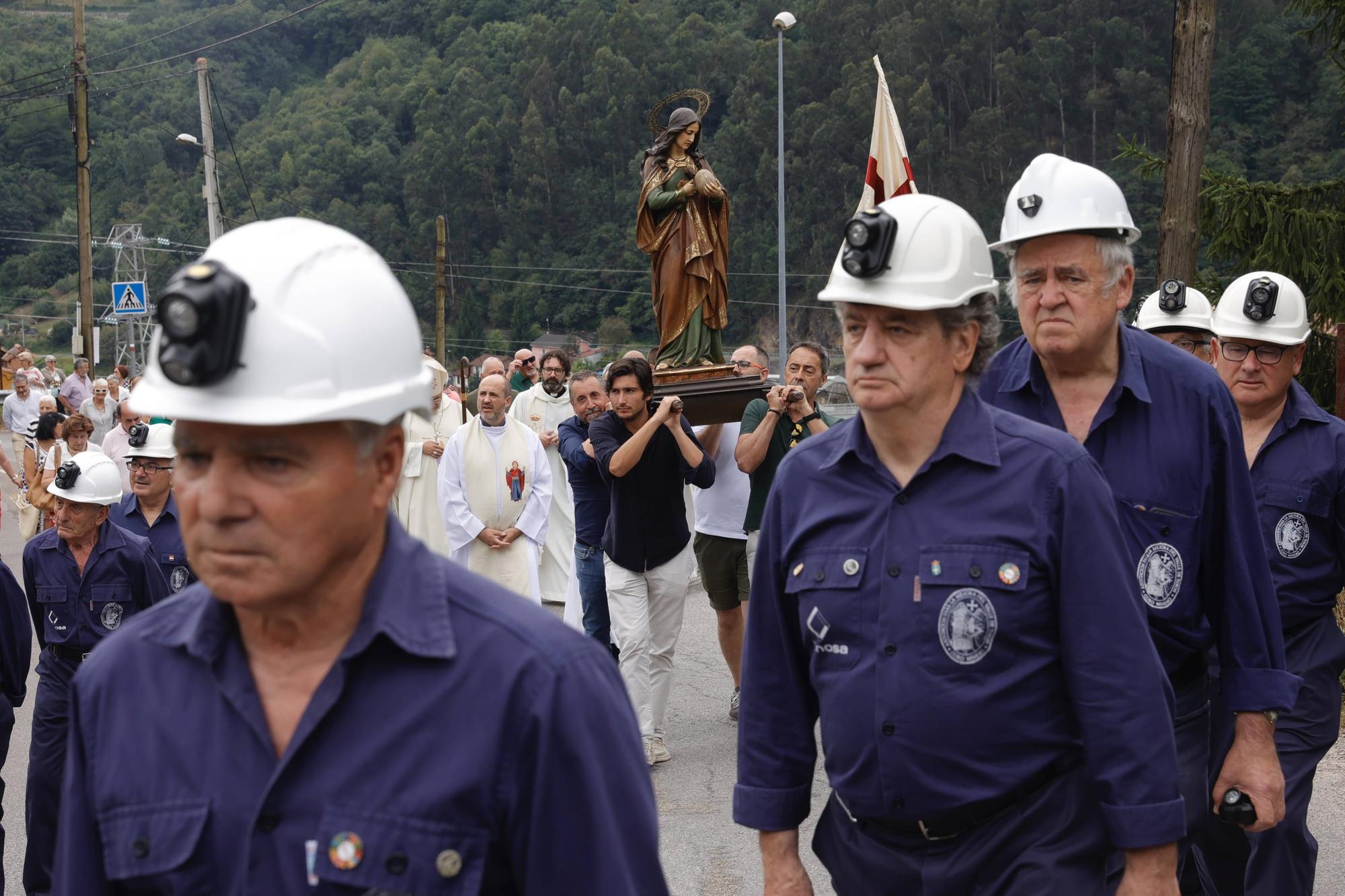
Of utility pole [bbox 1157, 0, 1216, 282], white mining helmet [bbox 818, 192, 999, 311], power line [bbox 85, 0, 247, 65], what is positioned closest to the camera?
white mining helmet [bbox 818, 192, 999, 311]

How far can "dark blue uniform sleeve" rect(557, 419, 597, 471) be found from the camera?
359 inches

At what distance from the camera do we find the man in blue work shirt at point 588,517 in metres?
9.23

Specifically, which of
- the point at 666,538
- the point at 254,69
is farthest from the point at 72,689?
the point at 254,69

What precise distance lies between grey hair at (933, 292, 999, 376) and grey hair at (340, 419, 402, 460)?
5.35ft

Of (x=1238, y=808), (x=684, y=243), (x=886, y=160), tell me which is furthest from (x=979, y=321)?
(x=684, y=243)

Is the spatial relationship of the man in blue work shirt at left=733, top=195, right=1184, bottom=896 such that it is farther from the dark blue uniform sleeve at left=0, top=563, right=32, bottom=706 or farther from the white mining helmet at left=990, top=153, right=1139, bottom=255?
the dark blue uniform sleeve at left=0, top=563, right=32, bottom=706

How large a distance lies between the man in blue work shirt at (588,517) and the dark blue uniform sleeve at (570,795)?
699cm

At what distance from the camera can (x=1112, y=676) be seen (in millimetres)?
3119

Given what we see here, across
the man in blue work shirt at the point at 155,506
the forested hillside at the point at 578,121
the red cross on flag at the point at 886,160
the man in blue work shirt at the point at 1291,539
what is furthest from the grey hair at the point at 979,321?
the forested hillside at the point at 578,121

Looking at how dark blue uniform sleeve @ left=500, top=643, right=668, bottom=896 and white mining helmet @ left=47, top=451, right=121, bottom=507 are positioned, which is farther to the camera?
white mining helmet @ left=47, top=451, right=121, bottom=507

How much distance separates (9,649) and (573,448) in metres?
3.70

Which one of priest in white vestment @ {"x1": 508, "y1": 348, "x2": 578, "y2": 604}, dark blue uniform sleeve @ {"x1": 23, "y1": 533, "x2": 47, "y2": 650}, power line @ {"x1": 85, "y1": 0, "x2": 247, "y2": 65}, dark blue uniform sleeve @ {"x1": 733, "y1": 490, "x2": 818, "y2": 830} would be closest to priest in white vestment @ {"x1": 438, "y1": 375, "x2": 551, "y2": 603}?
priest in white vestment @ {"x1": 508, "y1": 348, "x2": 578, "y2": 604}

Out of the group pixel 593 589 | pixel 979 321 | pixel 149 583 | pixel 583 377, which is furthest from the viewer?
pixel 583 377

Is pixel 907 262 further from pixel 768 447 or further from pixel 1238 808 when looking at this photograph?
pixel 768 447
